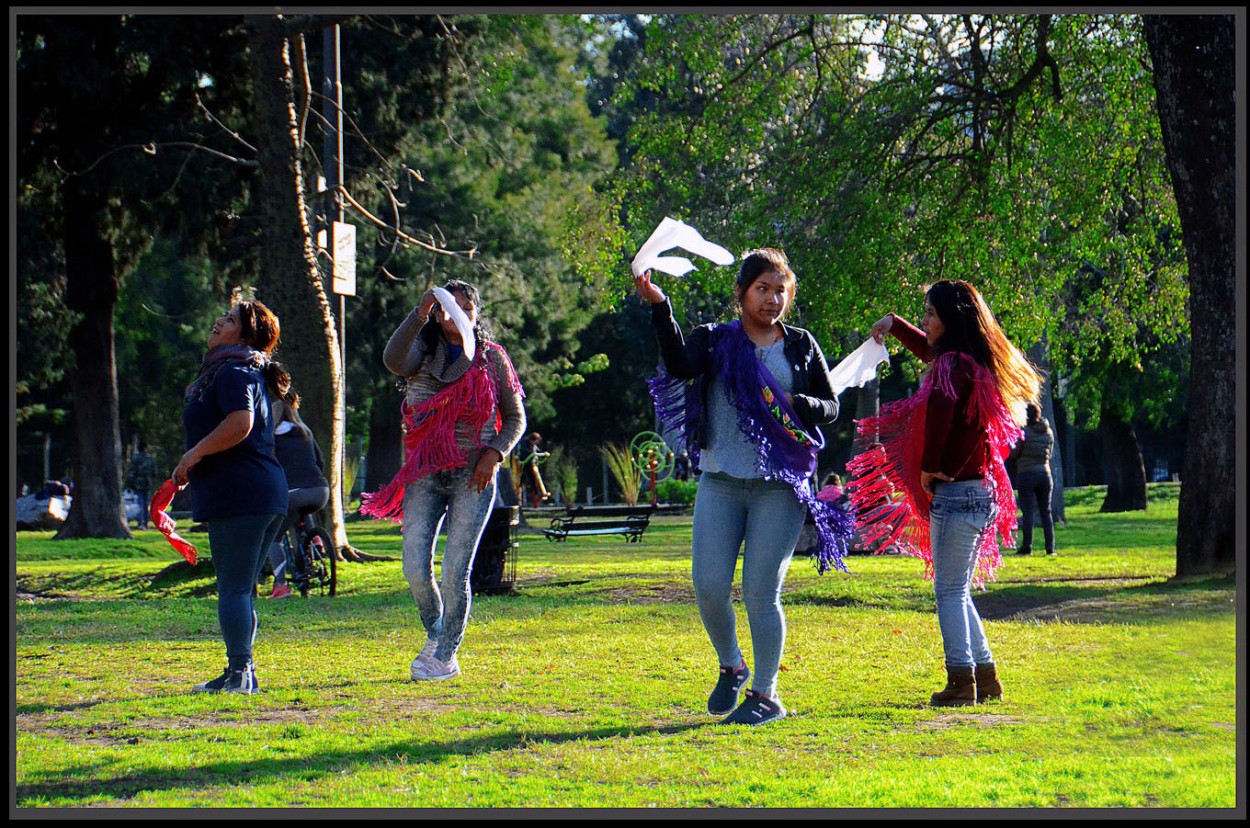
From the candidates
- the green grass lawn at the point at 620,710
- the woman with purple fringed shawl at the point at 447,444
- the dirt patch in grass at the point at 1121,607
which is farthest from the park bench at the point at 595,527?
the woman with purple fringed shawl at the point at 447,444

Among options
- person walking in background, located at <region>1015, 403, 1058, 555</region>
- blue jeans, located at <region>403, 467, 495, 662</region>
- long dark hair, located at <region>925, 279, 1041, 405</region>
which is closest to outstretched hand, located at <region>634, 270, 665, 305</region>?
long dark hair, located at <region>925, 279, 1041, 405</region>

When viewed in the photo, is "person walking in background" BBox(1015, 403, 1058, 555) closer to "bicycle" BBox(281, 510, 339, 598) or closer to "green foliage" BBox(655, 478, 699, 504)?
"bicycle" BBox(281, 510, 339, 598)

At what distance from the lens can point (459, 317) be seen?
7719mm

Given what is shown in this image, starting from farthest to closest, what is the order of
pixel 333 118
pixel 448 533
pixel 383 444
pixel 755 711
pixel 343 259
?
1. pixel 383 444
2. pixel 333 118
3. pixel 343 259
4. pixel 448 533
5. pixel 755 711

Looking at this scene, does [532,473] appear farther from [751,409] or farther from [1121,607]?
[751,409]

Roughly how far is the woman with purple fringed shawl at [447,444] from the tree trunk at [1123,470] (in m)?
28.1

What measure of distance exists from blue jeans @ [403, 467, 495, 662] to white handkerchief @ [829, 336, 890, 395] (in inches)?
76.7

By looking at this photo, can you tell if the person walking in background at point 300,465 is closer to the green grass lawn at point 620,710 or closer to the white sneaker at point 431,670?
the green grass lawn at point 620,710

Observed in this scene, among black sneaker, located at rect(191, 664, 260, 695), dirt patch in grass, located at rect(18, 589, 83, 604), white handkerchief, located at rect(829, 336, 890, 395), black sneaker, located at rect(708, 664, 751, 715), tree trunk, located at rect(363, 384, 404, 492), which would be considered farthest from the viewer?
tree trunk, located at rect(363, 384, 404, 492)

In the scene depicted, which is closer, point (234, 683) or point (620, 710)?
point (620, 710)

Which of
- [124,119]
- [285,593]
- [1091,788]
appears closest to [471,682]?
[1091,788]

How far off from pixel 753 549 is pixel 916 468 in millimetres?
1152

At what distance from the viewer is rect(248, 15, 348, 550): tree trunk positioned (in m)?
15.6

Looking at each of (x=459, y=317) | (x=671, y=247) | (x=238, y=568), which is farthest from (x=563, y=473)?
(x=671, y=247)
